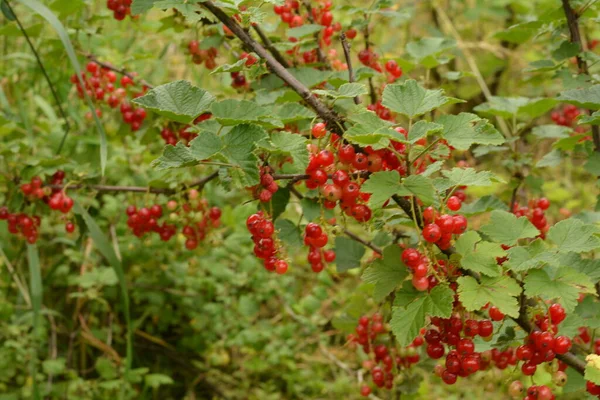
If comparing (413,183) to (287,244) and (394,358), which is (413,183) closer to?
(287,244)

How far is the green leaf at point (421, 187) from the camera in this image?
0.86 meters

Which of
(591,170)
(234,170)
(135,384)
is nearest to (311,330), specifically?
(135,384)

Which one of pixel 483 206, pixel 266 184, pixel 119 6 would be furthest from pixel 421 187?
pixel 119 6

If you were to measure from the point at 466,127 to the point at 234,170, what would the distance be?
14.4 inches

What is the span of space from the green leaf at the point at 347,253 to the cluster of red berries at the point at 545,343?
1.35ft

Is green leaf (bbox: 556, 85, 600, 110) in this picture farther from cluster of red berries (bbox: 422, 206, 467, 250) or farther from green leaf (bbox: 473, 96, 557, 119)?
cluster of red berries (bbox: 422, 206, 467, 250)

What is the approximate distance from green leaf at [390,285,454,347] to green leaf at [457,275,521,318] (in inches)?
0.9

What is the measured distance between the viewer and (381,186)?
0.87 meters

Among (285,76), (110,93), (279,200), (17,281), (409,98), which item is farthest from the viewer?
(17,281)

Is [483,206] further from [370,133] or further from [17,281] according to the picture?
[17,281]

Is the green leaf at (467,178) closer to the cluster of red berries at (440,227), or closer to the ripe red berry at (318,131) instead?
the cluster of red berries at (440,227)

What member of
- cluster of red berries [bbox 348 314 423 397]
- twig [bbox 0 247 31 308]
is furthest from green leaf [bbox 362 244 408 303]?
twig [bbox 0 247 31 308]

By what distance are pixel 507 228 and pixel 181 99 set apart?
1.92 ft

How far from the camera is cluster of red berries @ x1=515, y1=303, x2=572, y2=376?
96 centimetres
